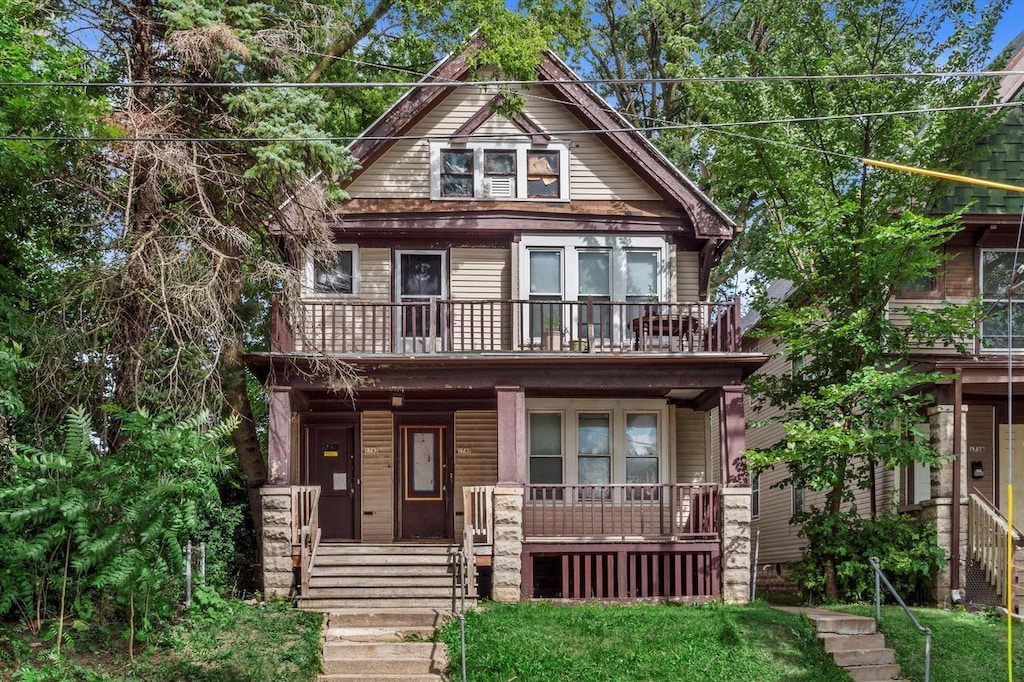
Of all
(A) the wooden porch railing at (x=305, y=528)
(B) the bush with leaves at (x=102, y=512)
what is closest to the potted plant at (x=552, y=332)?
(A) the wooden porch railing at (x=305, y=528)

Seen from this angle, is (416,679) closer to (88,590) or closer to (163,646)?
(163,646)

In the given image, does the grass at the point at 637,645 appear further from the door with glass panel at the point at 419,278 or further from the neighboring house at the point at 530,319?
the door with glass panel at the point at 419,278

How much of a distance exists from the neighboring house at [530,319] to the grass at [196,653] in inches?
139

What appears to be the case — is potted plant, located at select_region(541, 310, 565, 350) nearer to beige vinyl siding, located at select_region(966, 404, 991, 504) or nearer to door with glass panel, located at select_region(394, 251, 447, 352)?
door with glass panel, located at select_region(394, 251, 447, 352)

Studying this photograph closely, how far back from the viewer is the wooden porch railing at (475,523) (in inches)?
712

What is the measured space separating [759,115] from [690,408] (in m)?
5.40

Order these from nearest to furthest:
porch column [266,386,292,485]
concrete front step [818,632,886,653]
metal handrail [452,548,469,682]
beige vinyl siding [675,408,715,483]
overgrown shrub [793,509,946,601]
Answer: metal handrail [452,548,469,682], concrete front step [818,632,886,653], porch column [266,386,292,485], overgrown shrub [793,509,946,601], beige vinyl siding [675,408,715,483]

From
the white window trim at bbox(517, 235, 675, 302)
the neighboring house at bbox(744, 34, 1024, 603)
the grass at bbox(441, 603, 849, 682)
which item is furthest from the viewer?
the white window trim at bbox(517, 235, 675, 302)

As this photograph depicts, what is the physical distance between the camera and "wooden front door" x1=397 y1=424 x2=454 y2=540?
72.0 ft

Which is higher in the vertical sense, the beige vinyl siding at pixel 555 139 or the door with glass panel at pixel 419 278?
the beige vinyl siding at pixel 555 139

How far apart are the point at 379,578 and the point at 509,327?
5187mm

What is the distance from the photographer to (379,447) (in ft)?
72.3

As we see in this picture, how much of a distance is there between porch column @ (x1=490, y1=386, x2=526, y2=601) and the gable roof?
15.6ft

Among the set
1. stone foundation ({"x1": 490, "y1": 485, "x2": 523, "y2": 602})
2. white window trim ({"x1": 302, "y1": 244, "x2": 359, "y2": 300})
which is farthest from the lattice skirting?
white window trim ({"x1": 302, "y1": 244, "x2": 359, "y2": 300})
